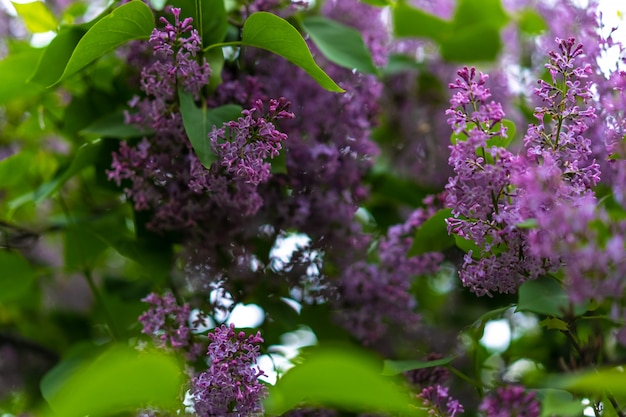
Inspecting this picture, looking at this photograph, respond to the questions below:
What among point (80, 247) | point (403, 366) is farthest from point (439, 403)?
point (80, 247)

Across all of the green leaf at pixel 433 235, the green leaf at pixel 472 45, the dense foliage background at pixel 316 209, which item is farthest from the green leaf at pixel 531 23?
the green leaf at pixel 433 235

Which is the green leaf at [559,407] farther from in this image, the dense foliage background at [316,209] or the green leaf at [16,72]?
the green leaf at [16,72]

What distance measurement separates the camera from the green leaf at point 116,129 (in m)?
0.88

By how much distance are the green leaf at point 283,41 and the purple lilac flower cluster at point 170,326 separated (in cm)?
29

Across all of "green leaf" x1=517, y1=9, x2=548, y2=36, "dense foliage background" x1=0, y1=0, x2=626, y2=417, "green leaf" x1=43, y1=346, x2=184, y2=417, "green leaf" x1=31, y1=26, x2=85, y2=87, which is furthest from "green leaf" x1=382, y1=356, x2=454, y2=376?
"green leaf" x1=517, y1=9, x2=548, y2=36

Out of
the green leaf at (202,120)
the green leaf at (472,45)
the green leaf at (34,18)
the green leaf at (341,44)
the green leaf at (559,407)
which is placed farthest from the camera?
the green leaf at (472,45)

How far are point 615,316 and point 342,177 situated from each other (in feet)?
1.73

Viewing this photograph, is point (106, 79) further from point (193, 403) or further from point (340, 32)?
point (193, 403)

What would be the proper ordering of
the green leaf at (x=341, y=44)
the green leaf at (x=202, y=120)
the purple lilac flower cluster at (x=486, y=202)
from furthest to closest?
the green leaf at (x=341, y=44), the green leaf at (x=202, y=120), the purple lilac flower cluster at (x=486, y=202)

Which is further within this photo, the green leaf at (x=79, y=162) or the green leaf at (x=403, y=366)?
the green leaf at (x=79, y=162)

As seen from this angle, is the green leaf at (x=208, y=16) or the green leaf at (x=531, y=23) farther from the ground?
the green leaf at (x=531, y=23)

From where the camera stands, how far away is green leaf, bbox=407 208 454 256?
78 centimetres

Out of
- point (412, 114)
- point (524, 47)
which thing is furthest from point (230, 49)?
point (524, 47)

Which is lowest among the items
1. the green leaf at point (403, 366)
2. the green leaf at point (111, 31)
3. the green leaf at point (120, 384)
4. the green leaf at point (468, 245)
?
the green leaf at point (403, 366)
